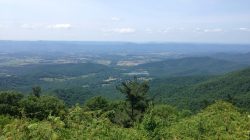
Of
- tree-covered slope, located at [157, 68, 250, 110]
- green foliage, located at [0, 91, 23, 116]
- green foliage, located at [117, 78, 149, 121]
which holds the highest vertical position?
green foliage, located at [117, 78, 149, 121]

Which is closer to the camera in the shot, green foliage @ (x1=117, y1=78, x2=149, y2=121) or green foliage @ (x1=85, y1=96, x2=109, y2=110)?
green foliage @ (x1=117, y1=78, x2=149, y2=121)

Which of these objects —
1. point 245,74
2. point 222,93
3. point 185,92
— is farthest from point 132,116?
point 245,74

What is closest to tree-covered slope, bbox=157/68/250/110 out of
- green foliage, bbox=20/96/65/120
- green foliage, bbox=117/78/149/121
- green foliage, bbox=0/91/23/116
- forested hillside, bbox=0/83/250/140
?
green foliage, bbox=20/96/65/120

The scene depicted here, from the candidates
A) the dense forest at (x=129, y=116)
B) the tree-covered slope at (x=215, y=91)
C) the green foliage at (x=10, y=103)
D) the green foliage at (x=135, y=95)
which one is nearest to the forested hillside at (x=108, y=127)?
the dense forest at (x=129, y=116)

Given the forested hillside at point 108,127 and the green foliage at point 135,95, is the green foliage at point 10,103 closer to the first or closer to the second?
the green foliage at point 135,95

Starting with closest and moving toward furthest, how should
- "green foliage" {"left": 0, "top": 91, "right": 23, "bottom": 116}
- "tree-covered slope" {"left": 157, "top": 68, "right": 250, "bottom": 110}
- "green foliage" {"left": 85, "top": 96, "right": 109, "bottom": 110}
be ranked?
"green foliage" {"left": 0, "top": 91, "right": 23, "bottom": 116}, "green foliage" {"left": 85, "top": 96, "right": 109, "bottom": 110}, "tree-covered slope" {"left": 157, "top": 68, "right": 250, "bottom": 110}

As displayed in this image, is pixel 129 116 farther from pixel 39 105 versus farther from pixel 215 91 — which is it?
pixel 215 91

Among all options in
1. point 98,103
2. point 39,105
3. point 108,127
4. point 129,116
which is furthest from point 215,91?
point 108,127

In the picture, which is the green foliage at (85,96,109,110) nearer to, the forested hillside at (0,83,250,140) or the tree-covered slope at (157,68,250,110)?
the forested hillside at (0,83,250,140)
